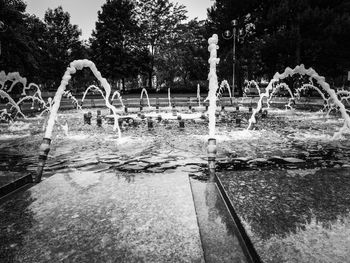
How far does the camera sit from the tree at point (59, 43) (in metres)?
48.0

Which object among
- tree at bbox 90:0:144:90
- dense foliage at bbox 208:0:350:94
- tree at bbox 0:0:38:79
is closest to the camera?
dense foliage at bbox 208:0:350:94

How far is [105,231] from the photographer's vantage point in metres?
2.19

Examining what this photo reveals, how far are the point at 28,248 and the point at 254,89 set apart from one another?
4681 centimetres

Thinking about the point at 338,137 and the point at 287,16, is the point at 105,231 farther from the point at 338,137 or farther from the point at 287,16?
the point at 287,16

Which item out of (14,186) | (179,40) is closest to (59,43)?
(179,40)

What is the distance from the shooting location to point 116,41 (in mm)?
45719

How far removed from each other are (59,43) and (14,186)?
180 ft

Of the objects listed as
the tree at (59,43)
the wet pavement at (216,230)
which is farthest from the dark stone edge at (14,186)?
the tree at (59,43)

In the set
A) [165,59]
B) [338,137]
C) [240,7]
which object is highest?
[240,7]

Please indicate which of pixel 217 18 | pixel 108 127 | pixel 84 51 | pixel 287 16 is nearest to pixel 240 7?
pixel 217 18

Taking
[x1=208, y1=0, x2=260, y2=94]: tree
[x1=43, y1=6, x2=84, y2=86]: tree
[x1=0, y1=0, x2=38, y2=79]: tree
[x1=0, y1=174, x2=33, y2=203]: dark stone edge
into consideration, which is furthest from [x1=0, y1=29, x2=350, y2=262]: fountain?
[x1=43, y1=6, x2=84, y2=86]: tree

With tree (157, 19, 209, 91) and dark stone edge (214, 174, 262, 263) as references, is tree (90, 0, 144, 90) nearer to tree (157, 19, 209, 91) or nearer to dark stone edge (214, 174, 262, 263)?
tree (157, 19, 209, 91)

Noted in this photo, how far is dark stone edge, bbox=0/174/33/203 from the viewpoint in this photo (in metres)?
A: 3.02

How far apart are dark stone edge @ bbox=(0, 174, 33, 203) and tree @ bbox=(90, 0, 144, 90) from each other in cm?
4279
